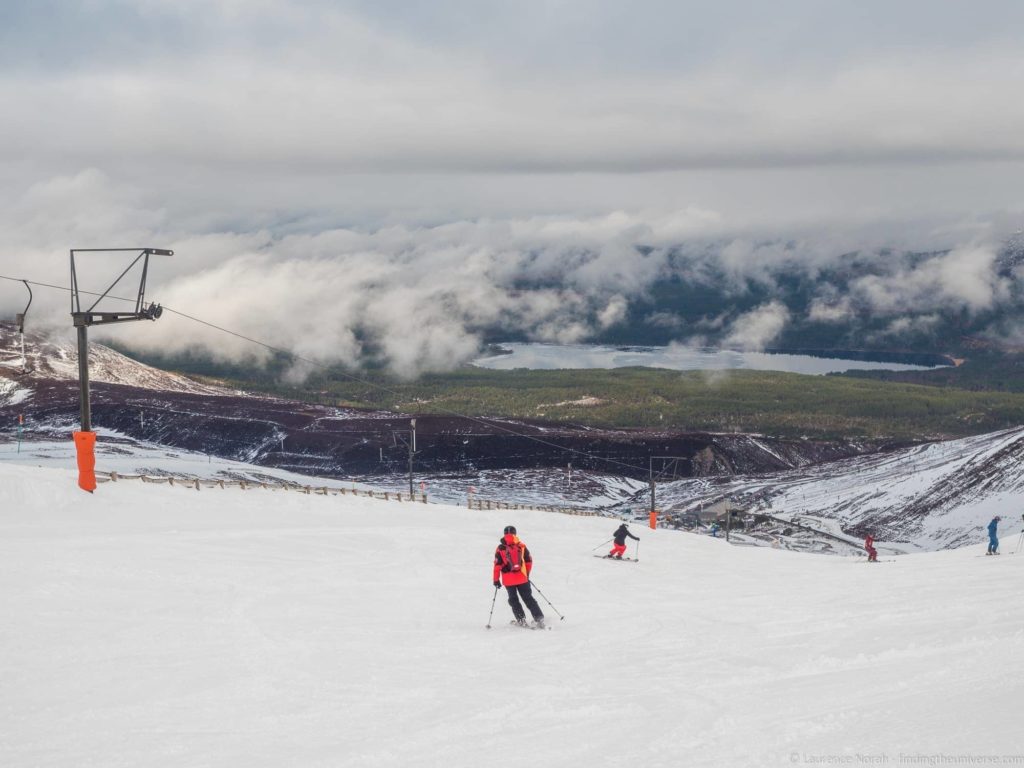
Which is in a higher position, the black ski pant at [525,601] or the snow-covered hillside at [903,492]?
Result: the black ski pant at [525,601]

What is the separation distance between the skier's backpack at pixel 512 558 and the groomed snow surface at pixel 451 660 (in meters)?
1.19

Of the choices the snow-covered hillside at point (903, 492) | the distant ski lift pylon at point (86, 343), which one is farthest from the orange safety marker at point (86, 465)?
the snow-covered hillside at point (903, 492)

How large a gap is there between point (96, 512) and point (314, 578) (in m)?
10.0

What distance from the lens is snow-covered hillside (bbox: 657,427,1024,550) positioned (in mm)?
101375

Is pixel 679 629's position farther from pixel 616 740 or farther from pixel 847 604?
pixel 616 740

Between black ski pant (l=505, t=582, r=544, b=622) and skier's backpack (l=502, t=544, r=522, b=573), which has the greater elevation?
skier's backpack (l=502, t=544, r=522, b=573)

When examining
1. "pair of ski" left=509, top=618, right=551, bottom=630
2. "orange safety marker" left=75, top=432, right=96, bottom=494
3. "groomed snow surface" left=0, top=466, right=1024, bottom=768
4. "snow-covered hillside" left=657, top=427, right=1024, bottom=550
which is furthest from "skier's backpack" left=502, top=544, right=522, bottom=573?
"snow-covered hillside" left=657, top=427, right=1024, bottom=550

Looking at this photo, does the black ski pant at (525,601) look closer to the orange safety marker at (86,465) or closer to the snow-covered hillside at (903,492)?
the orange safety marker at (86,465)

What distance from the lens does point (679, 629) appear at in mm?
19328

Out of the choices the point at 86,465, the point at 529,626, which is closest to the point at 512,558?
the point at 529,626

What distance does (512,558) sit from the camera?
19.9 metres

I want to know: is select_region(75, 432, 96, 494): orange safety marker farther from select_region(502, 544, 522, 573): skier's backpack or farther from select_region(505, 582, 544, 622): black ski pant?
select_region(505, 582, 544, 622): black ski pant

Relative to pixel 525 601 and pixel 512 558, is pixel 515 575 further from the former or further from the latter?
pixel 525 601

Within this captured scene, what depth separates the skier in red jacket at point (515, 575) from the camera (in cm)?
1952
